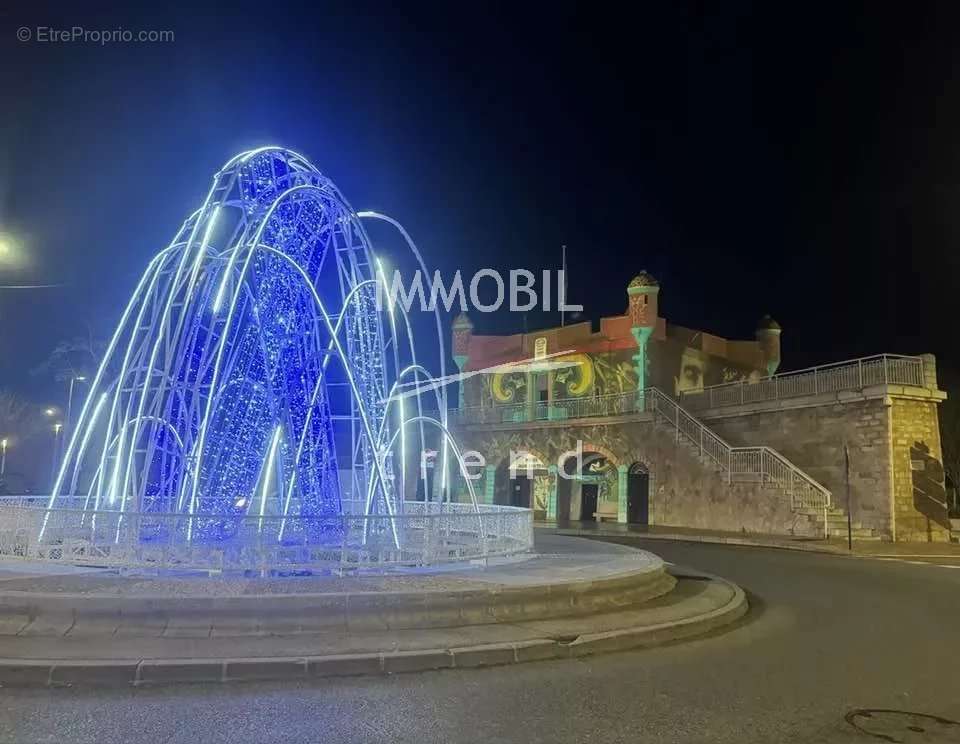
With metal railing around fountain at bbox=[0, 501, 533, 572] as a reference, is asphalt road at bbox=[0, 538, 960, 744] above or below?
below

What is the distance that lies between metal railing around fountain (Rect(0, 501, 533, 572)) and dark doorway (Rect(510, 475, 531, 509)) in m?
31.6

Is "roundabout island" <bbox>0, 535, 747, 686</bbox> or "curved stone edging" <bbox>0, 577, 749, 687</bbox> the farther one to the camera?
"roundabout island" <bbox>0, 535, 747, 686</bbox>

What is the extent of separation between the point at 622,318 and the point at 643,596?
31.2 meters

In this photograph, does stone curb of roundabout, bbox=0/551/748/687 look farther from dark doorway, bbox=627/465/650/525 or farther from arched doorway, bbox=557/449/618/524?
arched doorway, bbox=557/449/618/524

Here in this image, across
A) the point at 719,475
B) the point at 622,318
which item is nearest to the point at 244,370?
the point at 719,475

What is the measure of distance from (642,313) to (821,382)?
11215mm

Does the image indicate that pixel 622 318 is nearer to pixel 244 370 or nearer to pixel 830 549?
pixel 830 549

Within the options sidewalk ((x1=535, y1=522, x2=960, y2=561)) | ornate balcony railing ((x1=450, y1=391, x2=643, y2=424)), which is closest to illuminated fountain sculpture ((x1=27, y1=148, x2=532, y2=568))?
sidewalk ((x1=535, y1=522, x2=960, y2=561))

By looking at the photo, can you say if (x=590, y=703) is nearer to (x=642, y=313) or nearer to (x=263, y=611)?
(x=263, y=611)

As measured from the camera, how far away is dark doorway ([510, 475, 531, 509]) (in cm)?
4491

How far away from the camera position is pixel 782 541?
26.0m

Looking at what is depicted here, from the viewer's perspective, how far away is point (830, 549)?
24.1m

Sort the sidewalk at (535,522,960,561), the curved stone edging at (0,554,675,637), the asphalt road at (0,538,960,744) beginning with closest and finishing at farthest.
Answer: the asphalt road at (0,538,960,744)
the curved stone edging at (0,554,675,637)
the sidewalk at (535,522,960,561)

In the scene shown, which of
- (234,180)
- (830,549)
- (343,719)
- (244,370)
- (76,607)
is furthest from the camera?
(830,549)
